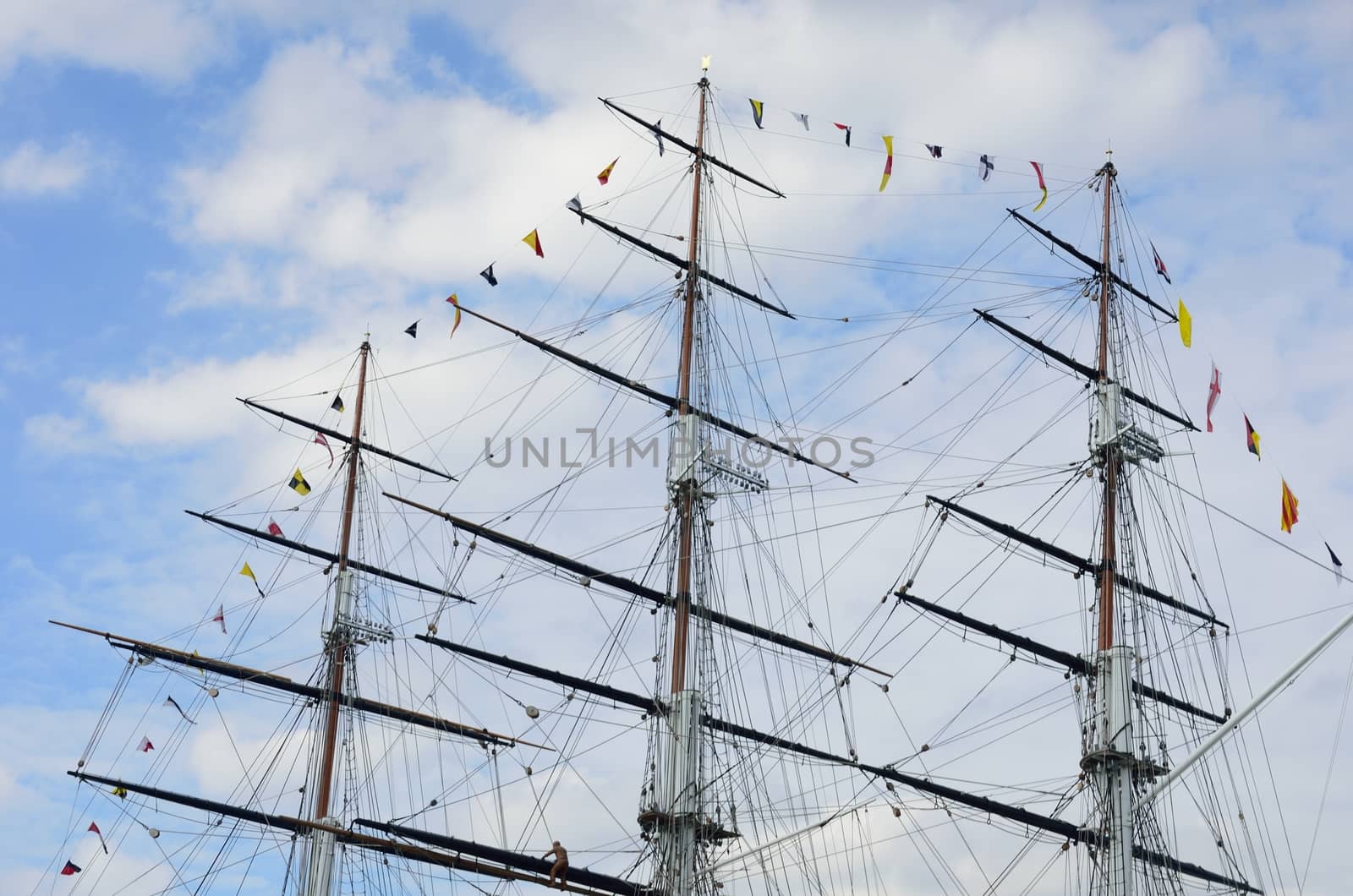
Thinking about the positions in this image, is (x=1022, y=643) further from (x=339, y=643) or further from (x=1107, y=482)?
(x=339, y=643)

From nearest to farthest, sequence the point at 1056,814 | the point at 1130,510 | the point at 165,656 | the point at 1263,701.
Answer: the point at 1263,701, the point at 1056,814, the point at 1130,510, the point at 165,656

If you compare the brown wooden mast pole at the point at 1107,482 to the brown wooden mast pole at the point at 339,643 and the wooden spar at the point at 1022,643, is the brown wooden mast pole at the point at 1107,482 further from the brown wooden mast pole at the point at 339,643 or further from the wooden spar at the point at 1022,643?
the brown wooden mast pole at the point at 339,643

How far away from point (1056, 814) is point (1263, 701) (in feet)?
34.0

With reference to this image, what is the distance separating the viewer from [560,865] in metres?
47.2

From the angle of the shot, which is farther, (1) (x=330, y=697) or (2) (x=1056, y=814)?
(1) (x=330, y=697)

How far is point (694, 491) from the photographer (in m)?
53.9

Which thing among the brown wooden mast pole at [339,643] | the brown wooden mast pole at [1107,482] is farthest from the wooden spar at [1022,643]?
the brown wooden mast pole at [339,643]

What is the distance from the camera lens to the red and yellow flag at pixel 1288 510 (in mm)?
49188

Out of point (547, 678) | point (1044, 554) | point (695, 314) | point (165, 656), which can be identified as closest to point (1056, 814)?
point (1044, 554)

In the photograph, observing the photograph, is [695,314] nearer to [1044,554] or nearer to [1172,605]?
[1044,554]


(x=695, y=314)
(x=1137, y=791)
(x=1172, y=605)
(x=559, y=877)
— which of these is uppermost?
(x=695, y=314)

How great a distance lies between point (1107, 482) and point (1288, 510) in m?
5.74

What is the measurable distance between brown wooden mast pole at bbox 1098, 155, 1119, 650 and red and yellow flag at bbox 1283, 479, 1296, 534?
5.17 metres

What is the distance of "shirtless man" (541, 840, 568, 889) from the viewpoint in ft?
155
